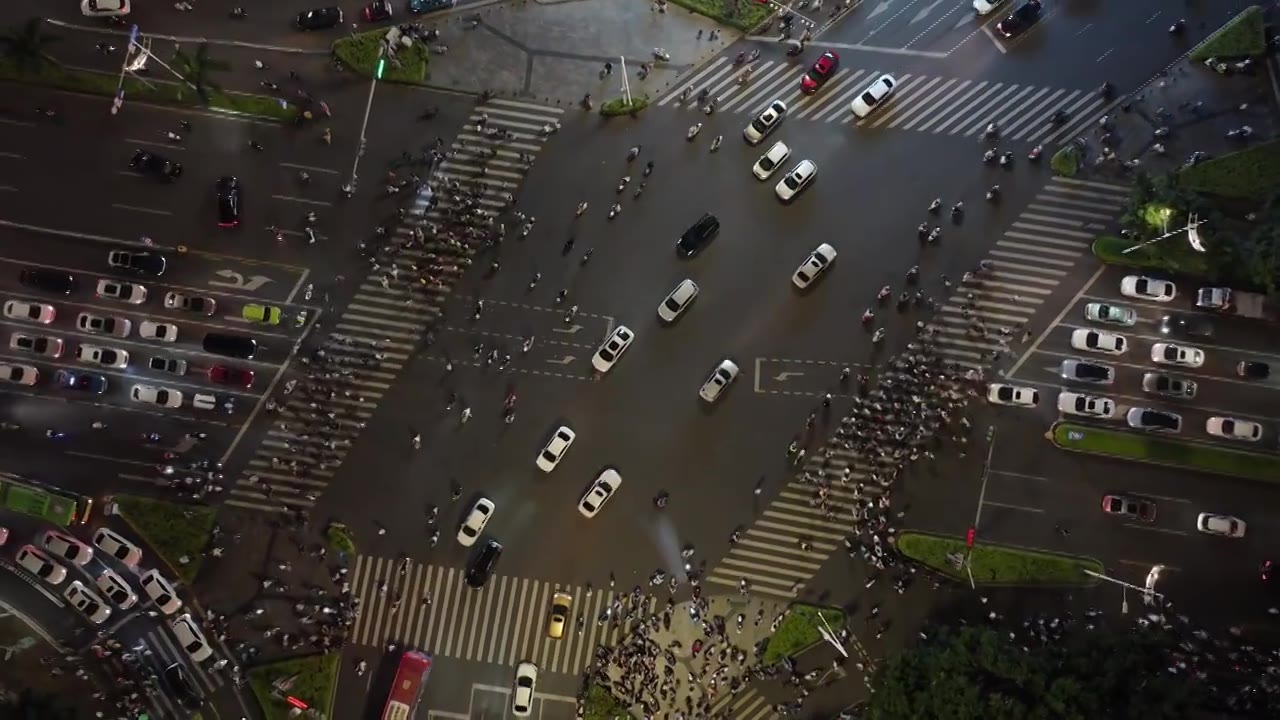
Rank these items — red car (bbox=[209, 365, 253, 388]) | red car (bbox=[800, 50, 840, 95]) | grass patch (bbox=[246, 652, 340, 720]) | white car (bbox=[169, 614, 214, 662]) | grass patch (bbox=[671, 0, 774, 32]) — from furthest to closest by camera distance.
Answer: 1. grass patch (bbox=[671, 0, 774, 32])
2. red car (bbox=[800, 50, 840, 95])
3. red car (bbox=[209, 365, 253, 388])
4. grass patch (bbox=[246, 652, 340, 720])
5. white car (bbox=[169, 614, 214, 662])

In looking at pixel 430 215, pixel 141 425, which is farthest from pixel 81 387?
pixel 430 215

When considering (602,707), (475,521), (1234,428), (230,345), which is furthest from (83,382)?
(1234,428)

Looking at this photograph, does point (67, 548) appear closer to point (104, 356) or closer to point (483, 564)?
point (104, 356)

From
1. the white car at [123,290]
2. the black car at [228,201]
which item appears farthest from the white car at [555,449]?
the white car at [123,290]

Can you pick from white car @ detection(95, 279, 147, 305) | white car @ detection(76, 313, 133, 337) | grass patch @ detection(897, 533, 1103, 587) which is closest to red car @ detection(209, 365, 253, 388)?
white car @ detection(76, 313, 133, 337)

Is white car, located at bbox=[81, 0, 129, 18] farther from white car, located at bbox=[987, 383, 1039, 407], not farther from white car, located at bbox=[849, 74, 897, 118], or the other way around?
white car, located at bbox=[987, 383, 1039, 407]

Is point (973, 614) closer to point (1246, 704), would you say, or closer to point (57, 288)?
point (1246, 704)
